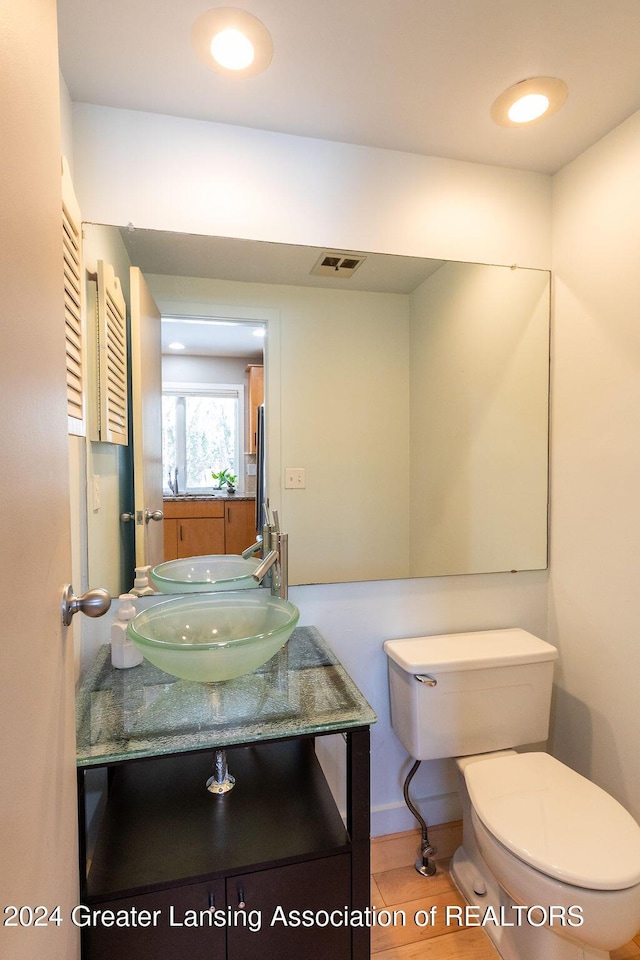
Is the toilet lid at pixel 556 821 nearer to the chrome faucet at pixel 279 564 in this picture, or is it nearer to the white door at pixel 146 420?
the chrome faucet at pixel 279 564

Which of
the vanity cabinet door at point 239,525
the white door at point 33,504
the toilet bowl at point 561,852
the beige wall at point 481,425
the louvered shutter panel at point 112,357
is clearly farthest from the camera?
the beige wall at point 481,425

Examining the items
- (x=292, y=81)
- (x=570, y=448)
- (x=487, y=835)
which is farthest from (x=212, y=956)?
(x=292, y=81)

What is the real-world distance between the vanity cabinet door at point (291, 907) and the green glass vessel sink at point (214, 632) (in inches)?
16.5

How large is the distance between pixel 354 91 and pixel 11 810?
5.66 feet

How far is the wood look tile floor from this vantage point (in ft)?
4.38

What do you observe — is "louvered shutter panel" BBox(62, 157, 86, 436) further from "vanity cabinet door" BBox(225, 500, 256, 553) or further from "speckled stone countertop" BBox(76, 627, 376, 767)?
"speckled stone countertop" BBox(76, 627, 376, 767)

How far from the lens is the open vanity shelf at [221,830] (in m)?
0.95

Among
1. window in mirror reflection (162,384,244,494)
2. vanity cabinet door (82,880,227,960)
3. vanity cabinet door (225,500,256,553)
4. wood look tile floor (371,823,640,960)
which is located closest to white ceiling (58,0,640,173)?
window in mirror reflection (162,384,244,494)

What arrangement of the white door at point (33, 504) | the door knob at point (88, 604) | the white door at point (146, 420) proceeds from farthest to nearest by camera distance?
the white door at point (146, 420)
the door knob at point (88, 604)
the white door at point (33, 504)

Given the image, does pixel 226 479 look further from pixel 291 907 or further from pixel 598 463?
pixel 598 463

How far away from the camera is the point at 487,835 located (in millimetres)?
1192

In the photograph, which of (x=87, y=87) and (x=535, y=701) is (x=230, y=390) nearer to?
(x=87, y=87)

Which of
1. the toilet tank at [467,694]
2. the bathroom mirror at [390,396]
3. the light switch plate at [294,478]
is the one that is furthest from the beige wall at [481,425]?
the light switch plate at [294,478]

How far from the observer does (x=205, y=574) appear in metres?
1.56
